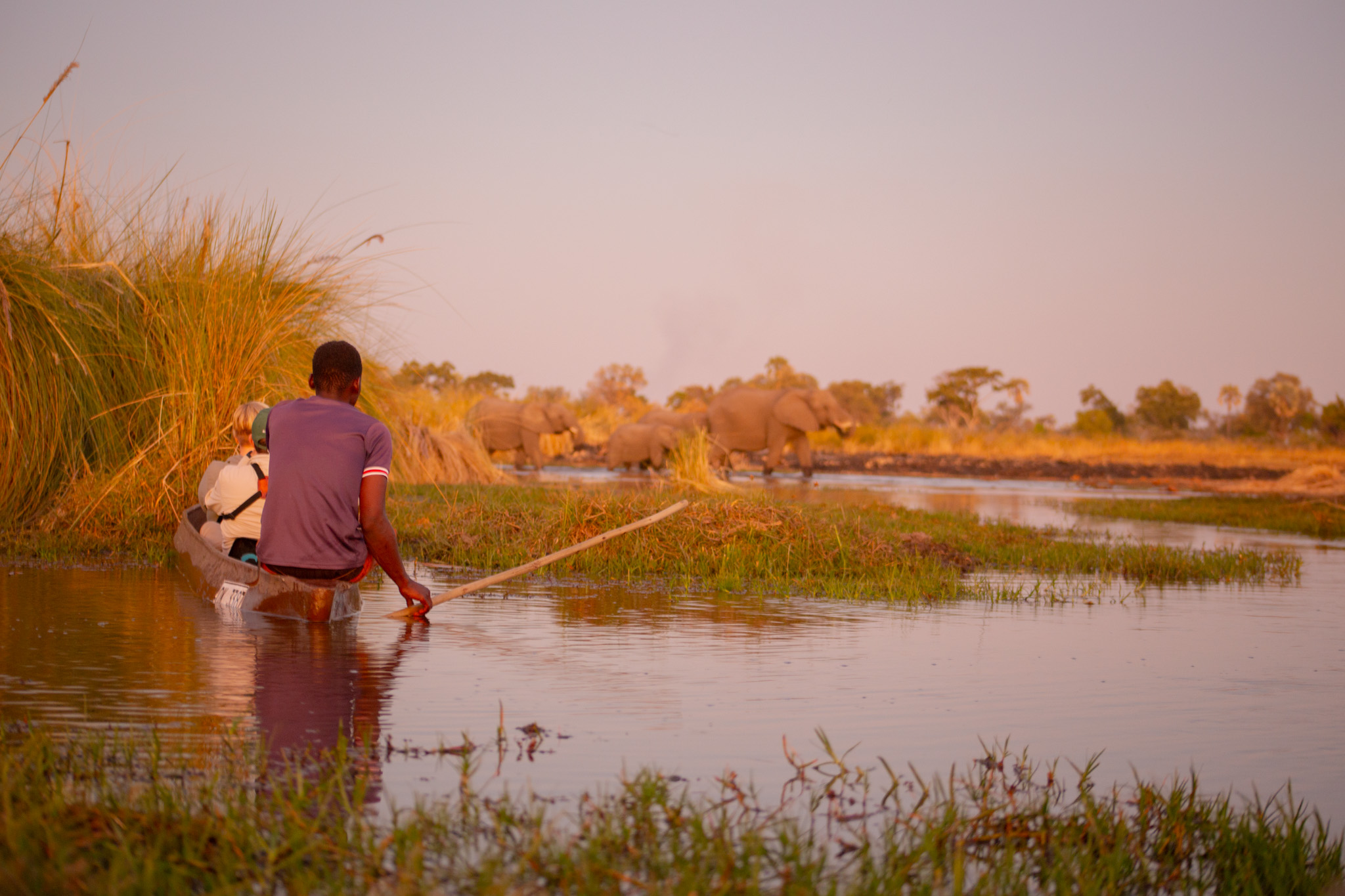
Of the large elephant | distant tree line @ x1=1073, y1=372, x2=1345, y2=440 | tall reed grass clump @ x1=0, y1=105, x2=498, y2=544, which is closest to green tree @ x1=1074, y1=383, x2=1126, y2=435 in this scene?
distant tree line @ x1=1073, y1=372, x2=1345, y2=440

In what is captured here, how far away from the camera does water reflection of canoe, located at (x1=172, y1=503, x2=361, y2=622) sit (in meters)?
6.70

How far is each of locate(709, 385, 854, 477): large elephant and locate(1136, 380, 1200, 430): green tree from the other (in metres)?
39.1

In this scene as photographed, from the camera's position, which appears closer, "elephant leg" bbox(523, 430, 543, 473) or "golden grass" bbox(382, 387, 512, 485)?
"golden grass" bbox(382, 387, 512, 485)

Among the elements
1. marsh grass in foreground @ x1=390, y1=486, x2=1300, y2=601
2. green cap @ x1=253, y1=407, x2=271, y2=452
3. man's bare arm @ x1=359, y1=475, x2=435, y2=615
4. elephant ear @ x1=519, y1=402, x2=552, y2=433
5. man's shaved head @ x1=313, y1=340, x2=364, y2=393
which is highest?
elephant ear @ x1=519, y1=402, x2=552, y2=433

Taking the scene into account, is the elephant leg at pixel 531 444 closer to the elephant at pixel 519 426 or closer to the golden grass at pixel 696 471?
the elephant at pixel 519 426

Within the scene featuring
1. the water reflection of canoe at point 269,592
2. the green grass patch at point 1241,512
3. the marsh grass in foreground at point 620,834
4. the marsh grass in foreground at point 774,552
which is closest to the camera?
the marsh grass in foreground at point 620,834

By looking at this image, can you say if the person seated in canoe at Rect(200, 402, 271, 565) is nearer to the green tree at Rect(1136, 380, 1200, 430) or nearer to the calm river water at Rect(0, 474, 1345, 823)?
the calm river water at Rect(0, 474, 1345, 823)

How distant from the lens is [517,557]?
986cm

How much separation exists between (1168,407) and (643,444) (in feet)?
155

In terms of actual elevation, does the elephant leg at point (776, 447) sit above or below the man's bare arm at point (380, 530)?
above

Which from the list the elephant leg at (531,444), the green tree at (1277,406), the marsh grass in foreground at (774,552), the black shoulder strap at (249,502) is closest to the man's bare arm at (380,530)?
the black shoulder strap at (249,502)

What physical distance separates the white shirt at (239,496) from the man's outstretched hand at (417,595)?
1.35 meters

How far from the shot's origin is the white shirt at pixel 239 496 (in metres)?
7.58

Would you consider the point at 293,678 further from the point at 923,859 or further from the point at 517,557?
the point at 517,557
